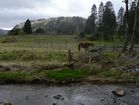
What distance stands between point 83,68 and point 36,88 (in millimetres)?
9507

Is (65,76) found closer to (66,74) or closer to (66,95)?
(66,74)

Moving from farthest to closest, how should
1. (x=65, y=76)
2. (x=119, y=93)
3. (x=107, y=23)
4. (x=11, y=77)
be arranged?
1. (x=107, y=23)
2. (x=65, y=76)
3. (x=11, y=77)
4. (x=119, y=93)

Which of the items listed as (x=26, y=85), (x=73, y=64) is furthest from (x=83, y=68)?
(x=26, y=85)

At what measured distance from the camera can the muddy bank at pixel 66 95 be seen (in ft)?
105

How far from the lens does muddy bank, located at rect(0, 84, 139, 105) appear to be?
31.9m

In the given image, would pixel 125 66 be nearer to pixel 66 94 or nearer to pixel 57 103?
pixel 66 94

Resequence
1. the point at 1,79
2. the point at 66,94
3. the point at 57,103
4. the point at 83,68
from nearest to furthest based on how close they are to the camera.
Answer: the point at 57,103 < the point at 66,94 < the point at 1,79 < the point at 83,68

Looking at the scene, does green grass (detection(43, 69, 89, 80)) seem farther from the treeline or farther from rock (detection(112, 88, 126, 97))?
the treeline

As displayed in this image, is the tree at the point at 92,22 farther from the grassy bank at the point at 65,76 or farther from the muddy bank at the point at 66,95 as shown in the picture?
the muddy bank at the point at 66,95

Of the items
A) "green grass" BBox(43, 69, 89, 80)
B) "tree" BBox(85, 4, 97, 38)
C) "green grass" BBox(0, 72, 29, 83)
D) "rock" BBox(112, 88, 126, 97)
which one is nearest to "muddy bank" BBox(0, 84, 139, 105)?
"rock" BBox(112, 88, 126, 97)

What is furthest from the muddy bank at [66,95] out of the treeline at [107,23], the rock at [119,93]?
the treeline at [107,23]

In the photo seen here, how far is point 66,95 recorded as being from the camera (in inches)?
1374

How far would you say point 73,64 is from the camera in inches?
1855

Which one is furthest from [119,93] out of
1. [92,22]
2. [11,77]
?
[92,22]
